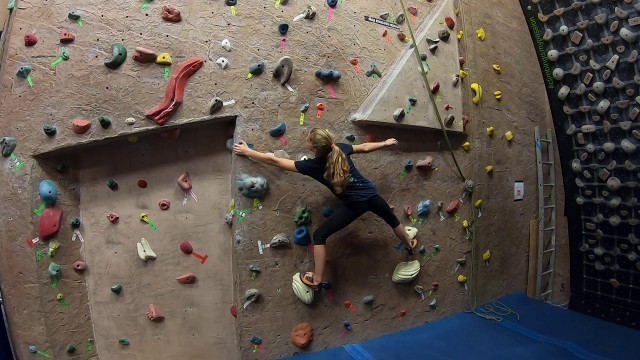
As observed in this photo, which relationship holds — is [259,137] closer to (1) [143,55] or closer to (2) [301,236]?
(2) [301,236]

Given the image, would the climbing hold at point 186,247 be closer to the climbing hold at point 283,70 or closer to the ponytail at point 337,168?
the ponytail at point 337,168

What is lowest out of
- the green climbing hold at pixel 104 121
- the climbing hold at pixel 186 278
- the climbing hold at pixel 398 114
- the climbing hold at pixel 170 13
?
the climbing hold at pixel 186 278

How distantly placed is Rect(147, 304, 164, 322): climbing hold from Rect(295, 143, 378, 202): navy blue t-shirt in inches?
53.0

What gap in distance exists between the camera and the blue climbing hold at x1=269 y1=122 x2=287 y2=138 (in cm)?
A: 237

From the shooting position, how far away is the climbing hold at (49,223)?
221 cm

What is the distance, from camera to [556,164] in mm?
3564

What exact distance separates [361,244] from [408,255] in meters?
0.40

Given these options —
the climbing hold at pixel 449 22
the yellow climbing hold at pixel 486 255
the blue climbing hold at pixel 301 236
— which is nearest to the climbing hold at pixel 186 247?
the blue climbing hold at pixel 301 236

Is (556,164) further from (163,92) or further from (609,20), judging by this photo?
(163,92)

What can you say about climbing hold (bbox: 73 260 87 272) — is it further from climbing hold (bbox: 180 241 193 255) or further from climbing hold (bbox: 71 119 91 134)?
climbing hold (bbox: 71 119 91 134)

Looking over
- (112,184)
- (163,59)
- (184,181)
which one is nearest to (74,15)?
(163,59)

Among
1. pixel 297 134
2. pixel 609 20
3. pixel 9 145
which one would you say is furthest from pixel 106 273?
pixel 609 20

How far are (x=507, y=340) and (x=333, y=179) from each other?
1.78 m

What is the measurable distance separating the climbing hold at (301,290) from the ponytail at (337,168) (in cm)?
69
